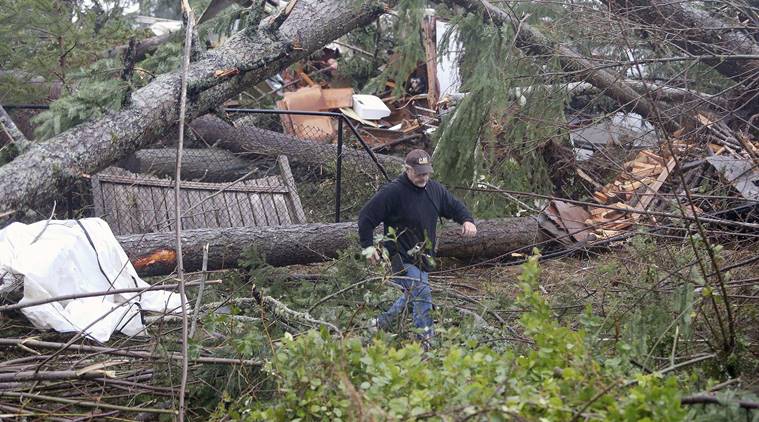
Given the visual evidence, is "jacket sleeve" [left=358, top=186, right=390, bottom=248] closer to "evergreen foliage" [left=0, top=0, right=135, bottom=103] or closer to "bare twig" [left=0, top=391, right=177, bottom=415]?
"bare twig" [left=0, top=391, right=177, bottom=415]

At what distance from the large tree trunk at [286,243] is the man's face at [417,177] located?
0.95m

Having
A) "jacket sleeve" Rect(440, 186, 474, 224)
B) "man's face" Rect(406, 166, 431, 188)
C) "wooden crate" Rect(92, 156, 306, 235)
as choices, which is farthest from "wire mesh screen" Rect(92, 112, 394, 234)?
"jacket sleeve" Rect(440, 186, 474, 224)

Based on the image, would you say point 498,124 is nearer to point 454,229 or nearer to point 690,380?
point 454,229

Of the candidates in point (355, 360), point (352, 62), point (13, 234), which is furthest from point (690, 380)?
point (352, 62)

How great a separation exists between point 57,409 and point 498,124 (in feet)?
15.4

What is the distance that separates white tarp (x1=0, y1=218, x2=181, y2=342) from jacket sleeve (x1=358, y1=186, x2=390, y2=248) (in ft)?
4.32

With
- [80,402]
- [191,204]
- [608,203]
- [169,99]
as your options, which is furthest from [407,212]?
[608,203]

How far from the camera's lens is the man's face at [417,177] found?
222 inches

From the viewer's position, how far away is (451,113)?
7.89 metres

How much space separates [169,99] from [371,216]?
2.07 metres

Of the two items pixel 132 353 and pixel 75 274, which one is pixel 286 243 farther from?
pixel 132 353

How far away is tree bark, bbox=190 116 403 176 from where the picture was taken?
29.6 ft

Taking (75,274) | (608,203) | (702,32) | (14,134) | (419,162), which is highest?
(702,32)

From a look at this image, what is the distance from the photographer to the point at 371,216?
18.4 ft
